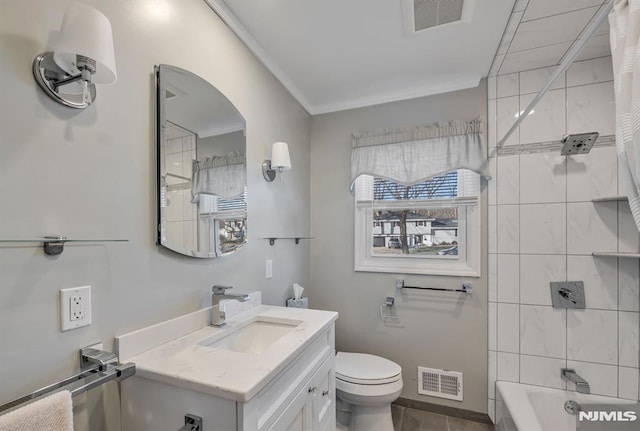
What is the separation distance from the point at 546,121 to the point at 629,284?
1160 millimetres

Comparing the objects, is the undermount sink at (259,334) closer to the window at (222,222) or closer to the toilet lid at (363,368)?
the window at (222,222)

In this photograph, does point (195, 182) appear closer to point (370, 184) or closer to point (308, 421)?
point (308, 421)

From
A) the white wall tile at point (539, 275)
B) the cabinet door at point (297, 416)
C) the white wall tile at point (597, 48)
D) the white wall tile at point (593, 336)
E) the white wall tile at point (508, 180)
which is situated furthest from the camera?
the white wall tile at point (508, 180)

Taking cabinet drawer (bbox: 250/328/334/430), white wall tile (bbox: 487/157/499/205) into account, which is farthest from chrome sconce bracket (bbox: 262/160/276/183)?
white wall tile (bbox: 487/157/499/205)

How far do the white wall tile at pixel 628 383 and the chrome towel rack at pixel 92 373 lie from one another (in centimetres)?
269

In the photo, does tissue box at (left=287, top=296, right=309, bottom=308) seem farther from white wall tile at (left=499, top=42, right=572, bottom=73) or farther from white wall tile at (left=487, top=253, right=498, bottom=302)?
white wall tile at (left=499, top=42, right=572, bottom=73)

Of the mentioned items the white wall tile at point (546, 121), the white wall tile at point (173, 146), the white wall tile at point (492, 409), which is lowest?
the white wall tile at point (492, 409)

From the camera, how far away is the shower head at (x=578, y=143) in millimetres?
1764

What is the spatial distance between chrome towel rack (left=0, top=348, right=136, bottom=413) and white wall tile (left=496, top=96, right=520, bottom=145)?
2.49 meters

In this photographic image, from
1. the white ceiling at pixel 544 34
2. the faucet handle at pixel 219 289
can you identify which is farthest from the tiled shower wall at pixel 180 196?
the white ceiling at pixel 544 34

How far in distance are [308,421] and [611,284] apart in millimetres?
2049

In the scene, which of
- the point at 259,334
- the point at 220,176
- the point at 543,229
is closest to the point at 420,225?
the point at 543,229

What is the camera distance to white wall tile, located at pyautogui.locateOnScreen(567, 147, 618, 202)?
1.84 m

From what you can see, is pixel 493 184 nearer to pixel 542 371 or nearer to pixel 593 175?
pixel 593 175
